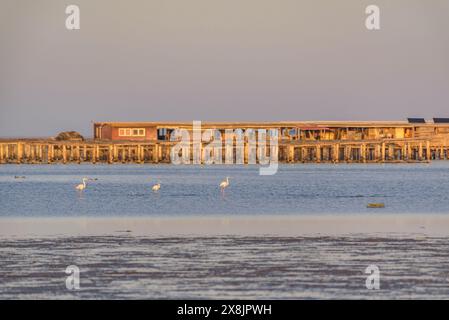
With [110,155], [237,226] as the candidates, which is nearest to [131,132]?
[110,155]

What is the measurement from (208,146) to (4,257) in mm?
162508

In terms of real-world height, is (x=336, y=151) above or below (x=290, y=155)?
above

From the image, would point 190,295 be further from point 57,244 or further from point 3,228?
point 3,228

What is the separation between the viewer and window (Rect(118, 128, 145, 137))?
19312cm

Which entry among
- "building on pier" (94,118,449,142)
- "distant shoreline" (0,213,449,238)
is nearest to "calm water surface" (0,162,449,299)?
"distant shoreline" (0,213,449,238)

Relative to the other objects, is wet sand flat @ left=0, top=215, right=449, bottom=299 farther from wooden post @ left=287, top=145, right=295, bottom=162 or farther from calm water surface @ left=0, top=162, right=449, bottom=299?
wooden post @ left=287, top=145, right=295, bottom=162

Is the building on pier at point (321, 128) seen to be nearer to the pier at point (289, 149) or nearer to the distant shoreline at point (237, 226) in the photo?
the pier at point (289, 149)

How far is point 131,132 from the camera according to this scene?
194125 millimetres

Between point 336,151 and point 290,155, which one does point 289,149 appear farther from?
point 336,151

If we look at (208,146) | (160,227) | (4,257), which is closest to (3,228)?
(160,227)

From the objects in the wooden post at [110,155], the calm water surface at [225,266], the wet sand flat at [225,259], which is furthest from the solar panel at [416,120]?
the calm water surface at [225,266]

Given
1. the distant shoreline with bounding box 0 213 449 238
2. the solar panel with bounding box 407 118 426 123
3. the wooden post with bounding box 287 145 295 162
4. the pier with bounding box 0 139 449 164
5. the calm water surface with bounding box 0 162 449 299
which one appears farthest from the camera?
the solar panel with bounding box 407 118 426 123

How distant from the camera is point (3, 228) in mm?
41000
